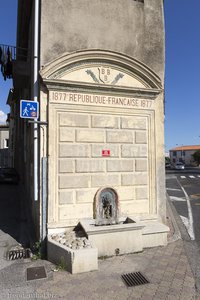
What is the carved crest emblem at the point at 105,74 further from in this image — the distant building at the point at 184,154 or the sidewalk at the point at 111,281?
the distant building at the point at 184,154

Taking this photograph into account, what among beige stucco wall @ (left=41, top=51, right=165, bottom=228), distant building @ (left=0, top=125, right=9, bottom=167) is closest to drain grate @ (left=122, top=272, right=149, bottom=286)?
beige stucco wall @ (left=41, top=51, right=165, bottom=228)

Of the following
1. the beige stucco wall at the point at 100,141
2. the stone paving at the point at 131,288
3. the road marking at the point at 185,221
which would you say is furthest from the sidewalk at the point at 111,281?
the road marking at the point at 185,221

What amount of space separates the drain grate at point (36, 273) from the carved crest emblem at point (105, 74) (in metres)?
4.80

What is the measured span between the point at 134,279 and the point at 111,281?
44 centimetres

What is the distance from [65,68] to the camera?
7.08m

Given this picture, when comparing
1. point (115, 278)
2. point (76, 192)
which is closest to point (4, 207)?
point (76, 192)

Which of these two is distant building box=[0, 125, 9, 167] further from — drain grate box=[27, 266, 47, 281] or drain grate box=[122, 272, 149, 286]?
drain grate box=[122, 272, 149, 286]

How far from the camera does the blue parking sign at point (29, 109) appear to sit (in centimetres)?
660

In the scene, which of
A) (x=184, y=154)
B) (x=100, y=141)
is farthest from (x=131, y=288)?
(x=184, y=154)

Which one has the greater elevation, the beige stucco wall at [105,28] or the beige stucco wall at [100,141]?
the beige stucco wall at [105,28]

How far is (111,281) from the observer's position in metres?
5.24

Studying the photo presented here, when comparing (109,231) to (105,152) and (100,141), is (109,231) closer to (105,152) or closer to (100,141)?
(105,152)

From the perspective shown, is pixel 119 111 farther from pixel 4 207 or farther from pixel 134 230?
pixel 4 207

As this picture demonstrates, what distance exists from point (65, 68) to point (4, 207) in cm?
735
